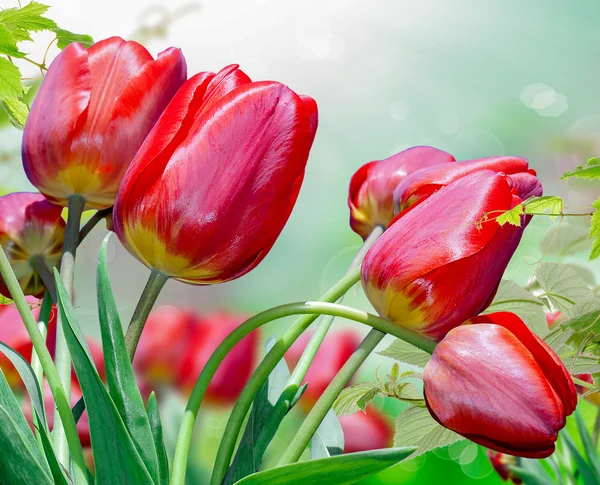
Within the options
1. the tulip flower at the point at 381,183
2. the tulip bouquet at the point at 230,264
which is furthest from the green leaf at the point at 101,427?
the tulip flower at the point at 381,183

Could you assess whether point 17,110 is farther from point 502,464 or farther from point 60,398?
point 502,464

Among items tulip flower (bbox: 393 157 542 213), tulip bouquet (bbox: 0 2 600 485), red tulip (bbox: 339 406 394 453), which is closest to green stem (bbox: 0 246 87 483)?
tulip bouquet (bbox: 0 2 600 485)

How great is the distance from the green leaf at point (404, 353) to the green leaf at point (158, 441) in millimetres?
78

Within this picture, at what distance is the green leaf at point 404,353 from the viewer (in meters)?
0.24

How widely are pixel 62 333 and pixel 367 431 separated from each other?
23 centimetres

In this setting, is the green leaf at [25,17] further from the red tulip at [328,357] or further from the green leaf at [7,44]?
the red tulip at [328,357]

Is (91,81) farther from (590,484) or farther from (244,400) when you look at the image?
(590,484)

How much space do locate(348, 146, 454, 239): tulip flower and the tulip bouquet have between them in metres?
0.02

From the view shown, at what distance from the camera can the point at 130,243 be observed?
0.62 feet

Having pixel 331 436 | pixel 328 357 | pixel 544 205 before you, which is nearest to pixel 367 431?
pixel 328 357

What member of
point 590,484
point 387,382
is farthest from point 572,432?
point 387,382

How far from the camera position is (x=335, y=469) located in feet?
0.52

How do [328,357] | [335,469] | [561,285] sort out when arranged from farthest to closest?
1. [328,357]
2. [561,285]
3. [335,469]

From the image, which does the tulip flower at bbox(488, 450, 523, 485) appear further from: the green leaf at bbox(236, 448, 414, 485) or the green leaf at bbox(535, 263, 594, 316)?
the green leaf at bbox(236, 448, 414, 485)
